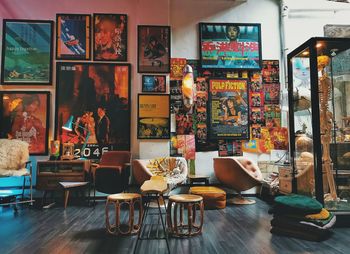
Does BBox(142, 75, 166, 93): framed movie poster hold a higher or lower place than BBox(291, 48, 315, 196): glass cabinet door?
higher

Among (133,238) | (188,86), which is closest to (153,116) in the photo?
(188,86)

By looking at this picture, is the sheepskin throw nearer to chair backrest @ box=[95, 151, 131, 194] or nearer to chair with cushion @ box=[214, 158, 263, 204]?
chair backrest @ box=[95, 151, 131, 194]

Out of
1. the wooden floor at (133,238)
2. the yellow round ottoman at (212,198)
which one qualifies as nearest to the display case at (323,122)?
the wooden floor at (133,238)

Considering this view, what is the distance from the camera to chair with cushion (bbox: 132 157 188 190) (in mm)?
4801

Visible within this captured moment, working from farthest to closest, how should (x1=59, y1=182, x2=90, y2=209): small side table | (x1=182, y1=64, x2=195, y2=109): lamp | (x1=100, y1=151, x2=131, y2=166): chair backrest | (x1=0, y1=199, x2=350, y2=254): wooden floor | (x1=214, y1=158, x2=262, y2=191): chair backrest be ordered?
(x1=182, y1=64, x2=195, y2=109): lamp, (x1=100, y1=151, x2=131, y2=166): chair backrest, (x1=214, y1=158, x2=262, y2=191): chair backrest, (x1=59, y1=182, x2=90, y2=209): small side table, (x1=0, y1=199, x2=350, y2=254): wooden floor

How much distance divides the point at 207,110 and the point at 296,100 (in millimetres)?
1910

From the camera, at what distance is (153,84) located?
218 inches

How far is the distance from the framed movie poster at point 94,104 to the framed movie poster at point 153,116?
28cm

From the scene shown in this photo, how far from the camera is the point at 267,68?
19.4ft

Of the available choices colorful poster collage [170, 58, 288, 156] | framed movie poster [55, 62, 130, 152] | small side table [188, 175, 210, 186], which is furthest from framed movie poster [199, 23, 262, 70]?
small side table [188, 175, 210, 186]

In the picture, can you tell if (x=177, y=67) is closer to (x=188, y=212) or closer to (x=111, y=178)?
(x=111, y=178)

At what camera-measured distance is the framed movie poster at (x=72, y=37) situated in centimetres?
553

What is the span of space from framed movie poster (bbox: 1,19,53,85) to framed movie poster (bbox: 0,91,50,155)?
29cm

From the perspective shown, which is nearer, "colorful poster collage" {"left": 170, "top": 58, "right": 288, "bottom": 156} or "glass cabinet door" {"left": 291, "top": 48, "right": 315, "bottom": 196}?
"glass cabinet door" {"left": 291, "top": 48, "right": 315, "bottom": 196}
